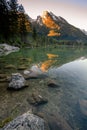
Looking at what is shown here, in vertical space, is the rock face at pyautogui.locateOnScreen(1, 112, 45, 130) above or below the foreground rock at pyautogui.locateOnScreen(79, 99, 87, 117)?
above

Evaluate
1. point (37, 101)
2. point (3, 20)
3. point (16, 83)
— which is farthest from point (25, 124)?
point (3, 20)

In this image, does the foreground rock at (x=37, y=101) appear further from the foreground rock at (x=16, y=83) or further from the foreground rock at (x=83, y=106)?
the foreground rock at (x=83, y=106)

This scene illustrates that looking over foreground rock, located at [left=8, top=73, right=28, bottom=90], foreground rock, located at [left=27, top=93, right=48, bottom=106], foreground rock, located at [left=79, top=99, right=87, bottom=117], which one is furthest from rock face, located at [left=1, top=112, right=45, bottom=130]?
foreground rock, located at [left=8, top=73, right=28, bottom=90]

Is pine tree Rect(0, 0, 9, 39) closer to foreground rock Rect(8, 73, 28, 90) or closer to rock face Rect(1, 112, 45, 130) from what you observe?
foreground rock Rect(8, 73, 28, 90)

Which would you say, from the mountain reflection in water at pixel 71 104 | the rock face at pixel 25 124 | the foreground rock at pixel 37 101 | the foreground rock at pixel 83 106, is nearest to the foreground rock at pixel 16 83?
the foreground rock at pixel 37 101

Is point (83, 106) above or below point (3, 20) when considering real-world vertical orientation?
below

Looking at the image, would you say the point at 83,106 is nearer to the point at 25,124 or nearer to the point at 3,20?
the point at 25,124

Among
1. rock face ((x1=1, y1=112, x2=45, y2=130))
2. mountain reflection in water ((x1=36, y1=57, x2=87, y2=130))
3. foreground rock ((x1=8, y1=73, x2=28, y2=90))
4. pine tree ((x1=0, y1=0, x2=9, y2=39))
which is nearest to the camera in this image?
rock face ((x1=1, y1=112, x2=45, y2=130))

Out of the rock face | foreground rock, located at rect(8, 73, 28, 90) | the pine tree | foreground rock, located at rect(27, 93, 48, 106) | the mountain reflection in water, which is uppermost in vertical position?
the pine tree

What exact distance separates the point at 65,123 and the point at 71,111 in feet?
4.24

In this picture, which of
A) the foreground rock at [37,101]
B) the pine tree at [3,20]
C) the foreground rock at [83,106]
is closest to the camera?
the foreground rock at [83,106]

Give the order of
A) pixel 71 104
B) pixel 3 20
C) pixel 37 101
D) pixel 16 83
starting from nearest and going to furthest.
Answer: pixel 37 101
pixel 71 104
pixel 16 83
pixel 3 20

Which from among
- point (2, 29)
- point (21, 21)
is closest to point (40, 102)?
point (2, 29)

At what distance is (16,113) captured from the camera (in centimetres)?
671
